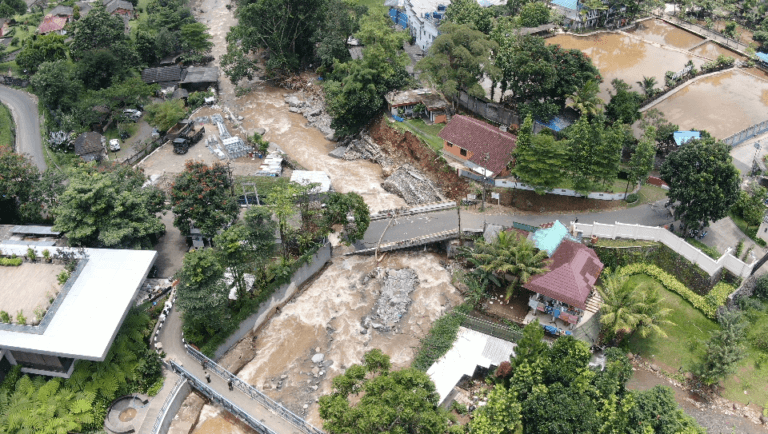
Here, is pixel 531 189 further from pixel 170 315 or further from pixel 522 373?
pixel 170 315

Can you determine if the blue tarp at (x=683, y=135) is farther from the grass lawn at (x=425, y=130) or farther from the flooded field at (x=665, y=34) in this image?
the flooded field at (x=665, y=34)

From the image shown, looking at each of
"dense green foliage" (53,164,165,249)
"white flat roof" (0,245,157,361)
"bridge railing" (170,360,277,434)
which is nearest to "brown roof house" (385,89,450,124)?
"dense green foliage" (53,164,165,249)

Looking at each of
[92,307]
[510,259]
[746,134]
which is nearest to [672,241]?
[510,259]

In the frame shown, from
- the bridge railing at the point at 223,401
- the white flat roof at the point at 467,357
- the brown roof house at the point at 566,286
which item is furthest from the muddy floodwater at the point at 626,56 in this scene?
the bridge railing at the point at 223,401

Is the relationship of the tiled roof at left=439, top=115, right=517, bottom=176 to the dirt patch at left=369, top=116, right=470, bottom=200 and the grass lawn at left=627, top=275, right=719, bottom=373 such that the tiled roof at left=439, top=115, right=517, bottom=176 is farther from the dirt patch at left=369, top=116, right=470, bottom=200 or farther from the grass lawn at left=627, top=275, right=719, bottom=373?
the grass lawn at left=627, top=275, right=719, bottom=373

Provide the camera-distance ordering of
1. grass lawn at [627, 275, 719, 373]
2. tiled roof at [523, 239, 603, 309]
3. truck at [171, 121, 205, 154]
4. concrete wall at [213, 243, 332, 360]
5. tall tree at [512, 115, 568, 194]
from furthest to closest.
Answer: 1. truck at [171, 121, 205, 154]
2. tall tree at [512, 115, 568, 194]
3. concrete wall at [213, 243, 332, 360]
4. tiled roof at [523, 239, 603, 309]
5. grass lawn at [627, 275, 719, 373]

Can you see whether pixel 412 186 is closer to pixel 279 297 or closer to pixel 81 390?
pixel 279 297

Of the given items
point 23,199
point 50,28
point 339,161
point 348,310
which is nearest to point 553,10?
point 339,161
